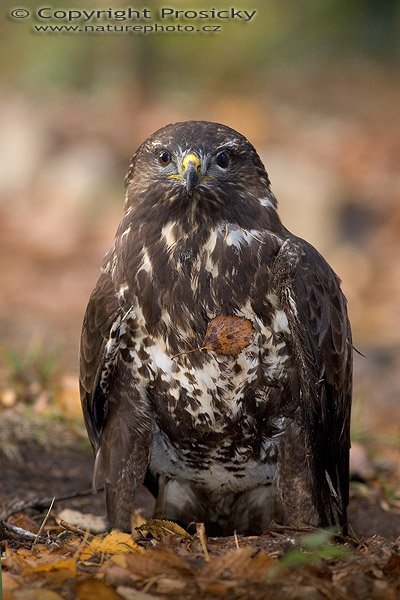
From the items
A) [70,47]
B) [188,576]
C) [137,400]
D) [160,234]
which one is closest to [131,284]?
[160,234]

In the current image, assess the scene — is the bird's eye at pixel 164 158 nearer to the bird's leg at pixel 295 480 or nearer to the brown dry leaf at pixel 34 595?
the bird's leg at pixel 295 480

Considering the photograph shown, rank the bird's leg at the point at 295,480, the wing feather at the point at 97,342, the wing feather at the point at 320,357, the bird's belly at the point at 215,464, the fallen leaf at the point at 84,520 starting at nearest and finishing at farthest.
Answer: the wing feather at the point at 320,357
the wing feather at the point at 97,342
the bird's leg at the point at 295,480
the bird's belly at the point at 215,464
the fallen leaf at the point at 84,520

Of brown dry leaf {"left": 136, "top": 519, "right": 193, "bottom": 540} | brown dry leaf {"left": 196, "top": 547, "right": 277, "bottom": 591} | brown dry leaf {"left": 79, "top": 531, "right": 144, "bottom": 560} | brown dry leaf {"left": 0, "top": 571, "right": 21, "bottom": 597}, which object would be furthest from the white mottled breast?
brown dry leaf {"left": 0, "top": 571, "right": 21, "bottom": 597}

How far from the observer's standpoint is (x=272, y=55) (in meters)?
21.4

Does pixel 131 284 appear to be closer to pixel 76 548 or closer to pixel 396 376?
pixel 76 548

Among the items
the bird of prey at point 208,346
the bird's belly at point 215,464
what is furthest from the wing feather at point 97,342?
the bird's belly at point 215,464

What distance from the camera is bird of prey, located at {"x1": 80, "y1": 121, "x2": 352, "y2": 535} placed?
A: 206 inches

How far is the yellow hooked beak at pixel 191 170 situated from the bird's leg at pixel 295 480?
1336 millimetres

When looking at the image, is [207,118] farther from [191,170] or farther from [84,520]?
[191,170]

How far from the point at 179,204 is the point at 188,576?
2.12m

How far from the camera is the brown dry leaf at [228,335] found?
5.16m

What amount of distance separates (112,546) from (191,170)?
6.11ft

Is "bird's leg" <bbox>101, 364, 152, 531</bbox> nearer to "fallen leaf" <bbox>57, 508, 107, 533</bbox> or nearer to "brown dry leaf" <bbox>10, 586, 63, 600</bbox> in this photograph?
"fallen leaf" <bbox>57, 508, 107, 533</bbox>

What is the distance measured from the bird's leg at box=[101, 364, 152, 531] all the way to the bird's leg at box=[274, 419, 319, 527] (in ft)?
2.38
